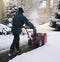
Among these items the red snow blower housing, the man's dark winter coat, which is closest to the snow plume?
the red snow blower housing

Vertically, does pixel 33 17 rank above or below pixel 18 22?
below

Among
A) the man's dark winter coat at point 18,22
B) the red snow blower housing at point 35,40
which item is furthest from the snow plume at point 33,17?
the man's dark winter coat at point 18,22

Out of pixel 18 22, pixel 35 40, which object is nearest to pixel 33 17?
pixel 35 40

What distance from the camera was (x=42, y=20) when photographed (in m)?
38.5

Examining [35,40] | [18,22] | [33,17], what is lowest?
[35,40]

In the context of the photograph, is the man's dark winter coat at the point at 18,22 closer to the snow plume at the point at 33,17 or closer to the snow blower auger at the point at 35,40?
the snow blower auger at the point at 35,40

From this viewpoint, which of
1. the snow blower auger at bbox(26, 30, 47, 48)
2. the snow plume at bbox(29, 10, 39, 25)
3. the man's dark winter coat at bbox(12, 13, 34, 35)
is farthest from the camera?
the snow plume at bbox(29, 10, 39, 25)

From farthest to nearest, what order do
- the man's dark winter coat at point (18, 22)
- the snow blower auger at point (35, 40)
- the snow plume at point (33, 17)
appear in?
the snow plume at point (33, 17), the snow blower auger at point (35, 40), the man's dark winter coat at point (18, 22)

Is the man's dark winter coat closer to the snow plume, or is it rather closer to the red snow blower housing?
the red snow blower housing

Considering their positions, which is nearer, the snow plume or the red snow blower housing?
the red snow blower housing

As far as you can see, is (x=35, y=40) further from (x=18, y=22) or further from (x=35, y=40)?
(x=18, y=22)

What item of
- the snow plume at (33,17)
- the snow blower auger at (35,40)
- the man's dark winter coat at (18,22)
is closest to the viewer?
the man's dark winter coat at (18,22)

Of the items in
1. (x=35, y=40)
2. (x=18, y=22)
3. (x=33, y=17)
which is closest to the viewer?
(x=18, y=22)

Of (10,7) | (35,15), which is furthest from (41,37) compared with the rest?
(35,15)
